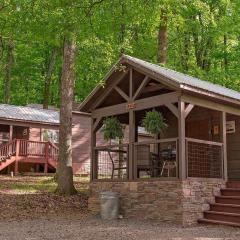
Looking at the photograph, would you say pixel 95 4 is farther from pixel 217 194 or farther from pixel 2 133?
pixel 2 133

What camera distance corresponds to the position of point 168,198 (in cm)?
1300

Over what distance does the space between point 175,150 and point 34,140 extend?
15440 mm

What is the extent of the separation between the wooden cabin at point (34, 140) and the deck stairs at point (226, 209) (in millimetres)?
12967

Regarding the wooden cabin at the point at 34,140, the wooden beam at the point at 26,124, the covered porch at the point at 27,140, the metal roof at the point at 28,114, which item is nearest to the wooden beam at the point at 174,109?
the wooden cabin at the point at 34,140

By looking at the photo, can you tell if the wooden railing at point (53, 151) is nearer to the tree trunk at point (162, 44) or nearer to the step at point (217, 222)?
the tree trunk at point (162, 44)

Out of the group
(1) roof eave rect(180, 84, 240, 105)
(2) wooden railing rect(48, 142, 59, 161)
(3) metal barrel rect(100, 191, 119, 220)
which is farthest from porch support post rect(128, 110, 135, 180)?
(2) wooden railing rect(48, 142, 59, 161)

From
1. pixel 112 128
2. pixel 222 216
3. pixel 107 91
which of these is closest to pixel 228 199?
pixel 222 216

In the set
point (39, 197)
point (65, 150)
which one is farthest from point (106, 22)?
point (39, 197)

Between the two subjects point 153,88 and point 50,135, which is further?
point 50,135

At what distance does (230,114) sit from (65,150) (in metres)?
6.25

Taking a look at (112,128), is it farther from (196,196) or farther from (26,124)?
(26,124)

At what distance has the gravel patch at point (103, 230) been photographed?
10305mm

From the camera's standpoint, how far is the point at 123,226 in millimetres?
12266

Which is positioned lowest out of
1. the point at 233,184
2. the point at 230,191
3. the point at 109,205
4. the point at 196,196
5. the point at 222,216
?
the point at 222,216
